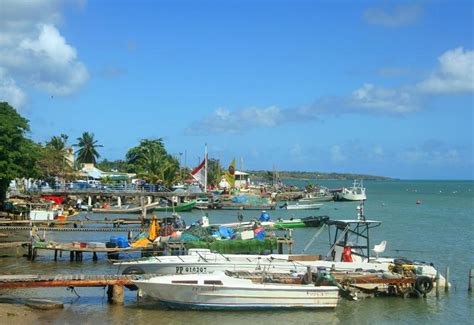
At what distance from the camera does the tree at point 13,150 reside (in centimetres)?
5019

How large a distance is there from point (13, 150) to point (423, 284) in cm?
3816

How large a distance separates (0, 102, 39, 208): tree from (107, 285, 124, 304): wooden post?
29.1 meters

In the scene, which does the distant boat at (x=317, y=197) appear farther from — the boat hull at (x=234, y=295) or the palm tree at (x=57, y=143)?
the boat hull at (x=234, y=295)

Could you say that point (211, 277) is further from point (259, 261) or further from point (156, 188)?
point (156, 188)

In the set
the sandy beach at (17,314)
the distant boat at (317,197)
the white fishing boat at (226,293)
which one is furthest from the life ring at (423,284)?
the distant boat at (317,197)

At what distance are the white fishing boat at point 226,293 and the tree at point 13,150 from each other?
31116 millimetres

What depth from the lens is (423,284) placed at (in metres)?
26.5

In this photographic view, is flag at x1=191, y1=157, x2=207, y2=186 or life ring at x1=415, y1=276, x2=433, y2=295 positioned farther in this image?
flag at x1=191, y1=157, x2=207, y2=186

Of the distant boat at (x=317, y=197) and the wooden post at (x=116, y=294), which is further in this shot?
the distant boat at (x=317, y=197)

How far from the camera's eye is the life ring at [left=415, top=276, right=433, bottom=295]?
26375mm

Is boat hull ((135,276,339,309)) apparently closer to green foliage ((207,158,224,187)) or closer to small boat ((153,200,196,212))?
small boat ((153,200,196,212))

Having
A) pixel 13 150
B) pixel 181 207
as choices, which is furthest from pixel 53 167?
pixel 13 150

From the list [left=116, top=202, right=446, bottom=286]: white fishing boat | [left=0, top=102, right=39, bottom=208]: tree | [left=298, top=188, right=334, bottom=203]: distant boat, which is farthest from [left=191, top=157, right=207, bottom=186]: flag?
[left=116, top=202, right=446, bottom=286]: white fishing boat

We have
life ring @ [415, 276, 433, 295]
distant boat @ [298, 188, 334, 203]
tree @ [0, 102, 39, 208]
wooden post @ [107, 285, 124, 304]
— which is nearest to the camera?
wooden post @ [107, 285, 124, 304]
